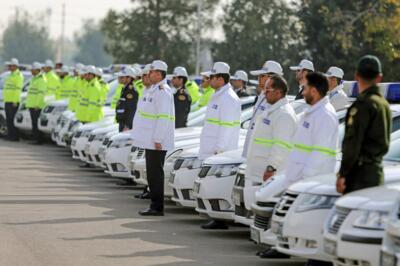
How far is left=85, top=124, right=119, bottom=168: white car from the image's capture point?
2161cm

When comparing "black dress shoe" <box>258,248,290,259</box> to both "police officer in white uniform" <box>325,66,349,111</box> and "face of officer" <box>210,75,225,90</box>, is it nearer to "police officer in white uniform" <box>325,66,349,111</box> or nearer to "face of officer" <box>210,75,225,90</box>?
"face of officer" <box>210,75,225,90</box>

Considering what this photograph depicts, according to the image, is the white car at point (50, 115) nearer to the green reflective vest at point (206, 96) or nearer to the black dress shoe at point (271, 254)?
the green reflective vest at point (206, 96)

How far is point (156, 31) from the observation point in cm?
5678

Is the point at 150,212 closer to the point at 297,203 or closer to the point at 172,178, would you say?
the point at 172,178

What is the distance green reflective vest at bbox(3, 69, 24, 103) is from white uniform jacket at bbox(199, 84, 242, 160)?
50.8ft

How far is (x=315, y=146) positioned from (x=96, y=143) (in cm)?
1104

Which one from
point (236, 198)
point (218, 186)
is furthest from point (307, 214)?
point (218, 186)

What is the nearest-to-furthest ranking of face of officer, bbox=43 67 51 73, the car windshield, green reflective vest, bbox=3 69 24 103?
the car windshield < green reflective vest, bbox=3 69 24 103 < face of officer, bbox=43 67 51 73

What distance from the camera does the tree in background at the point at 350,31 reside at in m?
33.4

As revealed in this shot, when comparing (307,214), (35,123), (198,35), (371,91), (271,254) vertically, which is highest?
(198,35)

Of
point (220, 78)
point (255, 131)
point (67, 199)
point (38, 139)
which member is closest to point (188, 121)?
point (67, 199)

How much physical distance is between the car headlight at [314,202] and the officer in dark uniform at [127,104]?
35.6 ft

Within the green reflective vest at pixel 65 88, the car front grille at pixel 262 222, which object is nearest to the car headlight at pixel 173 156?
the car front grille at pixel 262 222

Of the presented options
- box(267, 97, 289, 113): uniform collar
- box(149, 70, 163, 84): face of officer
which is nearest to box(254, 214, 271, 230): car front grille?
box(267, 97, 289, 113): uniform collar
